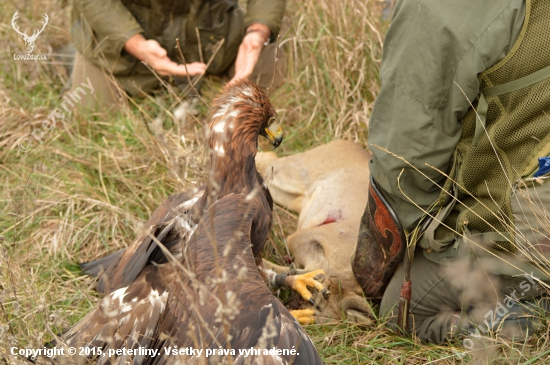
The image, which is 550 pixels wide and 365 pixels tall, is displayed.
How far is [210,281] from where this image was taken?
115 inches

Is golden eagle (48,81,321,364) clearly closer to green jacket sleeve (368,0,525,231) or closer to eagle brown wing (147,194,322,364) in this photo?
eagle brown wing (147,194,322,364)

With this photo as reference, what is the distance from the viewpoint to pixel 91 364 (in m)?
3.17

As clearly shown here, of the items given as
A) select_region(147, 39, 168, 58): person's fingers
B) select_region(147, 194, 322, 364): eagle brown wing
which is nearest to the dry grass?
select_region(147, 39, 168, 58): person's fingers

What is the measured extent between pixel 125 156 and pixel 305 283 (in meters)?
2.06

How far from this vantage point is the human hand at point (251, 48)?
5.81 meters

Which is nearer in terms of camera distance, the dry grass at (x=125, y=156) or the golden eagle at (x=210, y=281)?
the golden eagle at (x=210, y=281)

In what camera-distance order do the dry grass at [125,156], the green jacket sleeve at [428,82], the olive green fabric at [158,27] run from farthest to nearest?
1. the olive green fabric at [158,27]
2. the dry grass at [125,156]
3. the green jacket sleeve at [428,82]

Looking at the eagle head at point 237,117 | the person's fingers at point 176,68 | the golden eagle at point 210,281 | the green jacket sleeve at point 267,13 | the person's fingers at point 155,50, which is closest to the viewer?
the golden eagle at point 210,281

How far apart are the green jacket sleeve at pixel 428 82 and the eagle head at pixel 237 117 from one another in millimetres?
714

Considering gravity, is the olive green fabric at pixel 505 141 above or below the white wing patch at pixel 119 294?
above

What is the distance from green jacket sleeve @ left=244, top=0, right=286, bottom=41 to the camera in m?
6.12

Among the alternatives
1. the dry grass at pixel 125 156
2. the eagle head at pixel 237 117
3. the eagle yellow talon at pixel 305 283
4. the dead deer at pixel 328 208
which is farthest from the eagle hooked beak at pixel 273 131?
the eagle yellow talon at pixel 305 283

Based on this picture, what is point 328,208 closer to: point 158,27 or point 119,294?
point 119,294

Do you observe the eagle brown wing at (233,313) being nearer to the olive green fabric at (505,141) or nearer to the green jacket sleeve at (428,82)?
the green jacket sleeve at (428,82)
